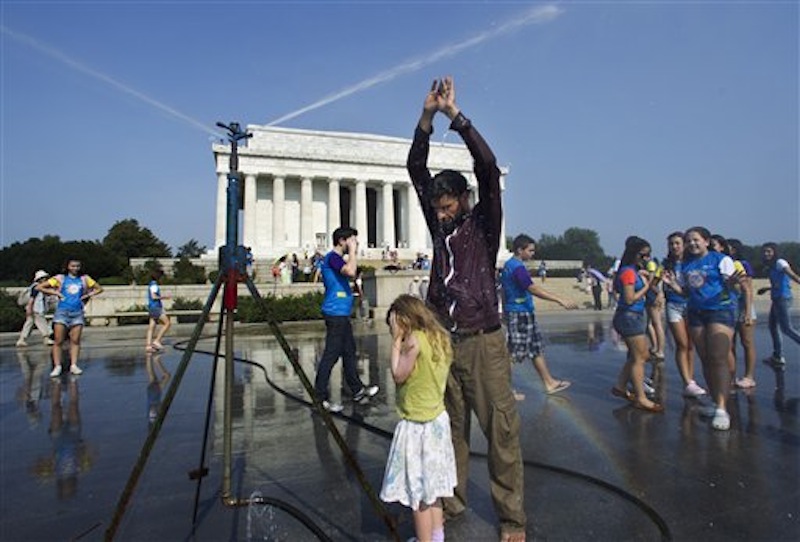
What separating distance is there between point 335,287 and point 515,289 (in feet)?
7.48

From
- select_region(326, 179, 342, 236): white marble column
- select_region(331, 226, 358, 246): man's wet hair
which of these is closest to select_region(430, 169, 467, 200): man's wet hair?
select_region(331, 226, 358, 246): man's wet hair

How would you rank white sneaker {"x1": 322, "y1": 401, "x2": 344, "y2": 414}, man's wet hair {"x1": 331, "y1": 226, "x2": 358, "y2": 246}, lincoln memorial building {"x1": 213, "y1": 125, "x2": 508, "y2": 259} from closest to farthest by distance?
white sneaker {"x1": 322, "y1": 401, "x2": 344, "y2": 414}, man's wet hair {"x1": 331, "y1": 226, "x2": 358, "y2": 246}, lincoln memorial building {"x1": 213, "y1": 125, "x2": 508, "y2": 259}

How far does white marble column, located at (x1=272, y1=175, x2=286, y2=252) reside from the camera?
53844mm

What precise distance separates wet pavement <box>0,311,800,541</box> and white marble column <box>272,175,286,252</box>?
4712 centimetres

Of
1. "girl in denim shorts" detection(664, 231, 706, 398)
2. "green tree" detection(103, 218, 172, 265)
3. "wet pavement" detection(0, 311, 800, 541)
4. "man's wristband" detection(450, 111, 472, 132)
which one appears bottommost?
"wet pavement" detection(0, 311, 800, 541)

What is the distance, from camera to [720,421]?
4.95 m

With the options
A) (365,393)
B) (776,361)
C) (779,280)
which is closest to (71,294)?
(365,393)

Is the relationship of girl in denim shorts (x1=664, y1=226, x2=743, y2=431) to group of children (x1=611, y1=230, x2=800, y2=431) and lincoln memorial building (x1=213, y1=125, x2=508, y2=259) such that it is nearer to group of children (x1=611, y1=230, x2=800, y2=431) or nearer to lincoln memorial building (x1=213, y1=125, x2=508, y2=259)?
group of children (x1=611, y1=230, x2=800, y2=431)

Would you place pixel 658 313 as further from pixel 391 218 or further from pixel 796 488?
pixel 391 218

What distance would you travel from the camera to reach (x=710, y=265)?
5.57 meters

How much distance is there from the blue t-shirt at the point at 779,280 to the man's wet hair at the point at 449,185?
718 cm

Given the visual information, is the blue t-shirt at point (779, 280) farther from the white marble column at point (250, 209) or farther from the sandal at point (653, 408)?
the white marble column at point (250, 209)

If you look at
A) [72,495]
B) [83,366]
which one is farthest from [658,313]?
[83,366]

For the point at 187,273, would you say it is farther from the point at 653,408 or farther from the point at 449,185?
the point at 449,185
